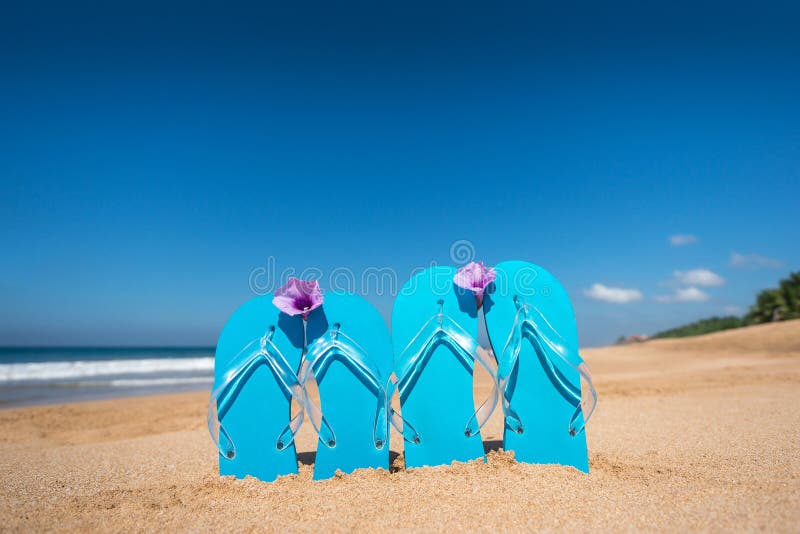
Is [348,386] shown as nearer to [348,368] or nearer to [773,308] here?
[348,368]

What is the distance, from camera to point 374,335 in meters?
3.40

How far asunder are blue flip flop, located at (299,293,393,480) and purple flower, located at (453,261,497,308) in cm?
69

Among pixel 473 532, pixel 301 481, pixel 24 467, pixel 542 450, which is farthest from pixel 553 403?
pixel 24 467

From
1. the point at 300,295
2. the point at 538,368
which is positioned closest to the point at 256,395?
the point at 300,295

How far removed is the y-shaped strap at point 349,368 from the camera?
3.18 meters

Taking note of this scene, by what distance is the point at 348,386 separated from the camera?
3.30 m

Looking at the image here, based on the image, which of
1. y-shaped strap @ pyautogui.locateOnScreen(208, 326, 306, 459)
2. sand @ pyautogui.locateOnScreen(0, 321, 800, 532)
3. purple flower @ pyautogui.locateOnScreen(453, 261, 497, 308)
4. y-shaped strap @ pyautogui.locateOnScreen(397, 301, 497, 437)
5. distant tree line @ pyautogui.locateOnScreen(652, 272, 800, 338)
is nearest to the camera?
sand @ pyautogui.locateOnScreen(0, 321, 800, 532)

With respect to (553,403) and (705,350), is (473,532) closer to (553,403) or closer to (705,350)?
(553,403)

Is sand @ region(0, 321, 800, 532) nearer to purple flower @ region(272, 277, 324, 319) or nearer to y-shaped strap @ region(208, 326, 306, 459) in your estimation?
y-shaped strap @ region(208, 326, 306, 459)

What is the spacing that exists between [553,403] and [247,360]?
87.1 inches

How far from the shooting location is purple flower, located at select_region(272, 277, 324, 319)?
130 inches

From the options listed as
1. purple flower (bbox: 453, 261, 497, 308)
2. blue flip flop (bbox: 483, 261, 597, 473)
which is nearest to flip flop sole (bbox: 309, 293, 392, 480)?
purple flower (bbox: 453, 261, 497, 308)

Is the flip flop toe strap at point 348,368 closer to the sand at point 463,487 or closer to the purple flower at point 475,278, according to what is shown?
the sand at point 463,487

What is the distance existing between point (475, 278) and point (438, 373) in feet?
2.47
